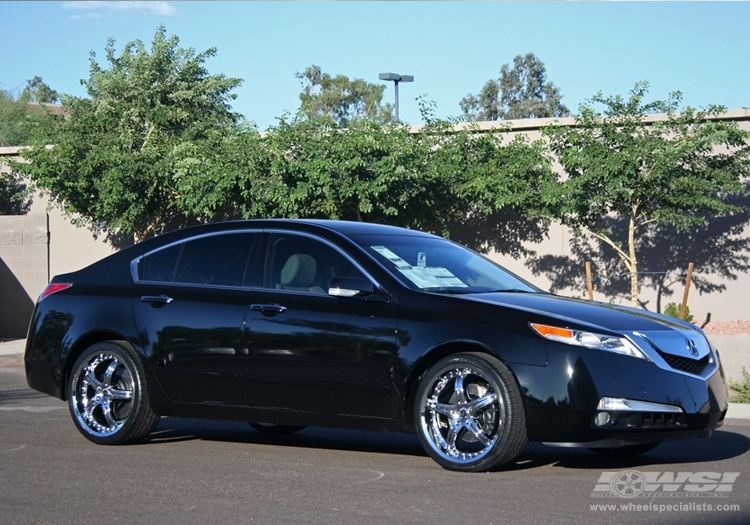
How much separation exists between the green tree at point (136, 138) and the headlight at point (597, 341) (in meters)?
14.1

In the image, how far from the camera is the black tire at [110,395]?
8.05 m

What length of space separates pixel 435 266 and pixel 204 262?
5.95 ft

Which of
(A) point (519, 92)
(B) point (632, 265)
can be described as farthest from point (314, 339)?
(A) point (519, 92)

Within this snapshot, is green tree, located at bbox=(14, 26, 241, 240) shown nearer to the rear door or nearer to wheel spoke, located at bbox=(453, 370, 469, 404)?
the rear door

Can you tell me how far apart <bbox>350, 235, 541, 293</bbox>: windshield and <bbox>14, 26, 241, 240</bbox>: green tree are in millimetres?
12272

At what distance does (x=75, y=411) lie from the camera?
830 cm

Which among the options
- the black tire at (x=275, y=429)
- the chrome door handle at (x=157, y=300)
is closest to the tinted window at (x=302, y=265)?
the chrome door handle at (x=157, y=300)

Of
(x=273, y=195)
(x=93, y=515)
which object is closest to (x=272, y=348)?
(x=93, y=515)

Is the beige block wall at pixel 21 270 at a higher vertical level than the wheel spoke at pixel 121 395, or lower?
higher

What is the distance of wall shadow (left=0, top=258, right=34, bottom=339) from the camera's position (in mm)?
24375

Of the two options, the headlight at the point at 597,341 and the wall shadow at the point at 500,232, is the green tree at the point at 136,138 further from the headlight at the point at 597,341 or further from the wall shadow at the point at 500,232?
the headlight at the point at 597,341

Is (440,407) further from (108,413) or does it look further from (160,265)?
(108,413)

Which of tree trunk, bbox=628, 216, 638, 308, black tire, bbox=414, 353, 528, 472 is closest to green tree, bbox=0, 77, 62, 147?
tree trunk, bbox=628, 216, 638, 308

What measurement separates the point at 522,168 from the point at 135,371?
12.1m
